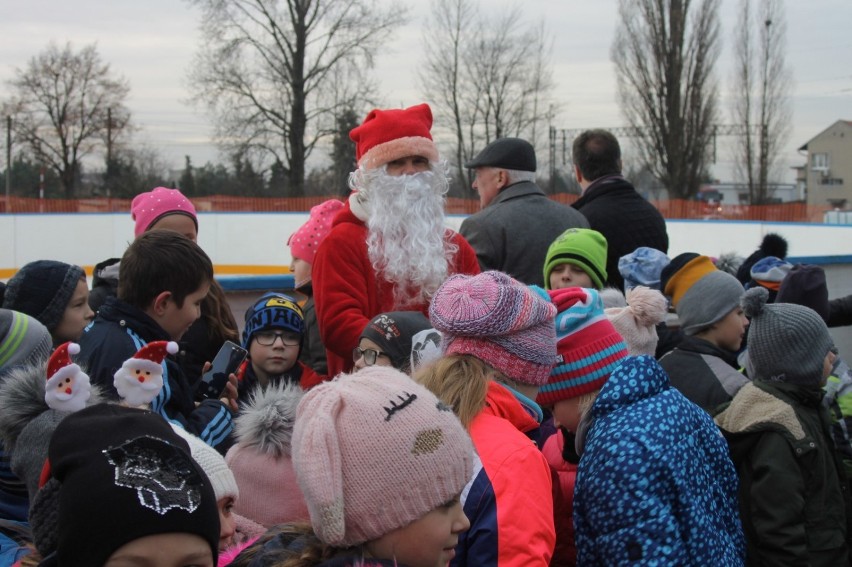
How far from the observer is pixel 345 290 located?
11.1ft

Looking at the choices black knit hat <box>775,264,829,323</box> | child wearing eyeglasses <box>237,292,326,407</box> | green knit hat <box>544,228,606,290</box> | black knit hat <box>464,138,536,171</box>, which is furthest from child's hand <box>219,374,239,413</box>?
black knit hat <box>775,264,829,323</box>

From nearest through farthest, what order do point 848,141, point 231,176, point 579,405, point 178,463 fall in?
point 178,463 → point 579,405 → point 231,176 → point 848,141

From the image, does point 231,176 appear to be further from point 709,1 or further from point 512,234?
point 512,234

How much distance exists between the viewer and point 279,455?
229cm

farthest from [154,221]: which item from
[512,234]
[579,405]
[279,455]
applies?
[579,405]

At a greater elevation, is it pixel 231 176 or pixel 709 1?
pixel 709 1

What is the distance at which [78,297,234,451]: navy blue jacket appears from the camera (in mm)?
2492

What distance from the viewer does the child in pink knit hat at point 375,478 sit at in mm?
1562

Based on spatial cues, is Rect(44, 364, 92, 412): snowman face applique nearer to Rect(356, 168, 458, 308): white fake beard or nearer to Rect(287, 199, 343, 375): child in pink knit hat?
Rect(356, 168, 458, 308): white fake beard

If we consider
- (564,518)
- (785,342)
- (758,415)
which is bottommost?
(564,518)

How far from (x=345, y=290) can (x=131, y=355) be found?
102 cm

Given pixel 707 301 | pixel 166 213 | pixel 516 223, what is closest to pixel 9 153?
pixel 166 213

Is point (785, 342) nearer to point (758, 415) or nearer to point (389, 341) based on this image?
point (758, 415)

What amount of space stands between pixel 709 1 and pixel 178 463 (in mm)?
40660
